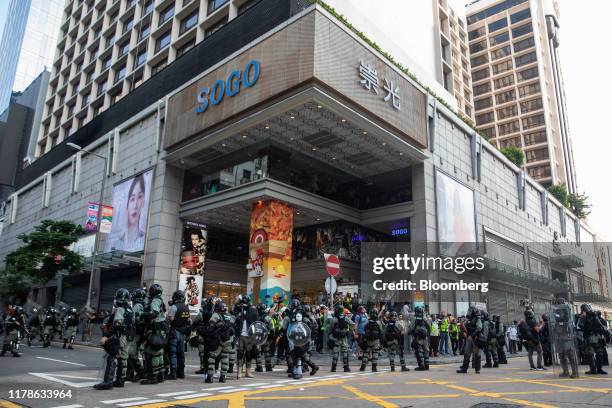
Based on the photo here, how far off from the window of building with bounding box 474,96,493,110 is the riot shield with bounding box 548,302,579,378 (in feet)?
270

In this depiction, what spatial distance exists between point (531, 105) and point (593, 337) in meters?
79.7

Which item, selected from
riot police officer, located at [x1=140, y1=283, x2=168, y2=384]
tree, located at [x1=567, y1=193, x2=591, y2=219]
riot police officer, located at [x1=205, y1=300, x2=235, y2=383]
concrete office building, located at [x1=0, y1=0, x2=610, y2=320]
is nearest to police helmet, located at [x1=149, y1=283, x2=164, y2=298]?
riot police officer, located at [x1=140, y1=283, x2=168, y2=384]

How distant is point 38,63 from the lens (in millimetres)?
129250

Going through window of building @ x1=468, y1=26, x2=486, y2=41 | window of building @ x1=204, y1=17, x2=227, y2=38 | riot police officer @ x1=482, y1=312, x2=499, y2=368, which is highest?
window of building @ x1=468, y1=26, x2=486, y2=41

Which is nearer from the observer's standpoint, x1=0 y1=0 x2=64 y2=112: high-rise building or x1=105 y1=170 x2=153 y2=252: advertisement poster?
x1=105 y1=170 x2=153 y2=252: advertisement poster

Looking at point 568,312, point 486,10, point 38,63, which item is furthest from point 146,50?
point 38,63

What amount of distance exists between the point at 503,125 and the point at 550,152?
1013 centimetres

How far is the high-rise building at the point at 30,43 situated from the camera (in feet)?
414

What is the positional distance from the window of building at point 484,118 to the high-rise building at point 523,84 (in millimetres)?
134

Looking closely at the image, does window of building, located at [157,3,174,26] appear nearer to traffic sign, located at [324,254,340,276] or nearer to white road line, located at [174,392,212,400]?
traffic sign, located at [324,254,340,276]

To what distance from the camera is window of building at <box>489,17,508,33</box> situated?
286 feet

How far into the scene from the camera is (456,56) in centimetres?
6919

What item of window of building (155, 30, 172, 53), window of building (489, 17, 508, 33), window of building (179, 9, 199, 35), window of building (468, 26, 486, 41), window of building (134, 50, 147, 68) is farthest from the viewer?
window of building (468, 26, 486, 41)

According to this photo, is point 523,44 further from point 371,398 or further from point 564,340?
point 371,398
